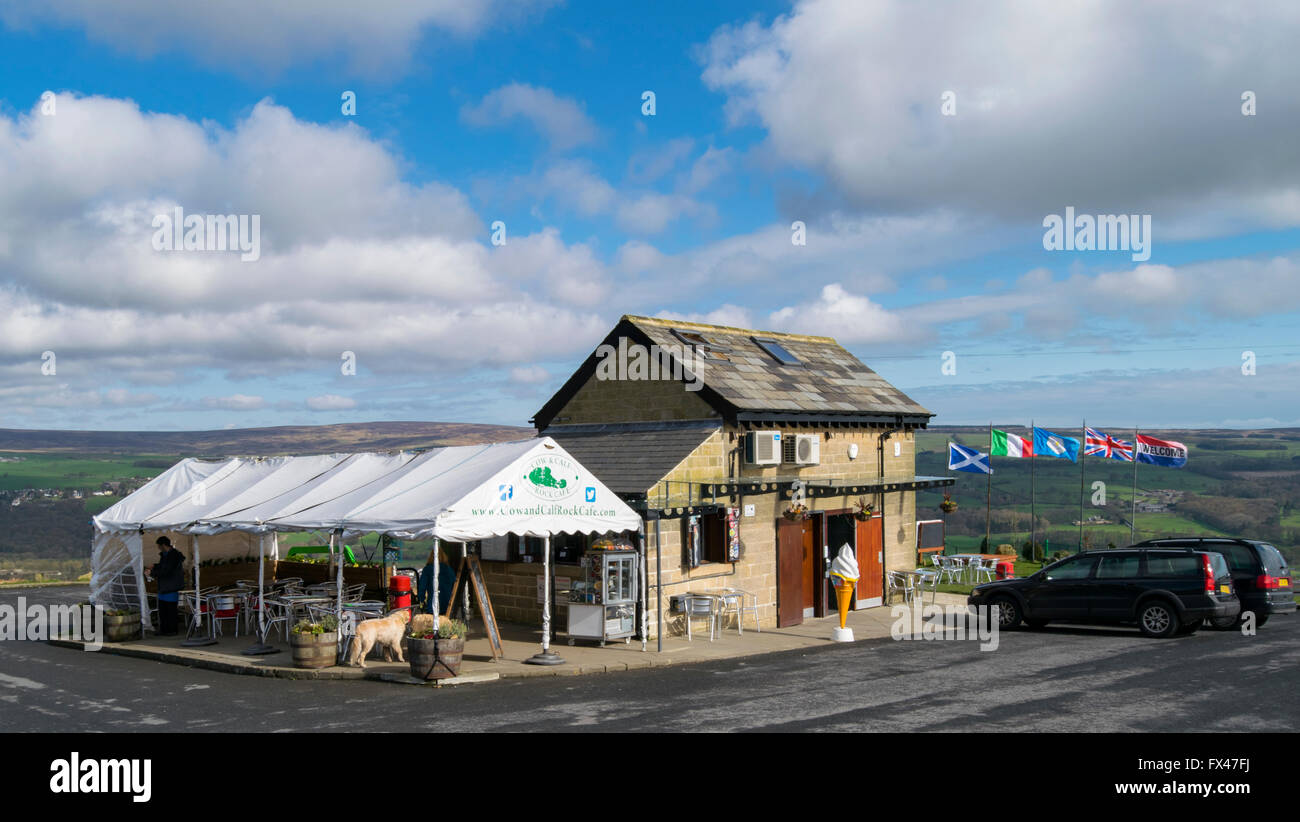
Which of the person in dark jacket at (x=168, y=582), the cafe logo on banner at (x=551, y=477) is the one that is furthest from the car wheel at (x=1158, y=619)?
the person in dark jacket at (x=168, y=582)

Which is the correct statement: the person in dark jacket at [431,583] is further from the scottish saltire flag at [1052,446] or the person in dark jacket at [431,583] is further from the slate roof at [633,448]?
the scottish saltire flag at [1052,446]

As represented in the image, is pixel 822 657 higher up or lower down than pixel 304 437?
lower down

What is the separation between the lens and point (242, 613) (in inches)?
770

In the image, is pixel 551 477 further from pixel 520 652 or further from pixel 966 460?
pixel 966 460

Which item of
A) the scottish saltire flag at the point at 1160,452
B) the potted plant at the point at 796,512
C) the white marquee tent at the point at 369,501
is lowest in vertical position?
the potted plant at the point at 796,512

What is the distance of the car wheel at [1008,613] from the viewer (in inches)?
740

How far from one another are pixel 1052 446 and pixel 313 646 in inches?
985

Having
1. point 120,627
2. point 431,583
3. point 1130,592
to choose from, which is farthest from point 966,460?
point 120,627

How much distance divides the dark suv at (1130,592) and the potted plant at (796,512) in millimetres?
4186

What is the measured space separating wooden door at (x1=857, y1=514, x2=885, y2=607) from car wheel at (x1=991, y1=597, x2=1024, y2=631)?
3.82m

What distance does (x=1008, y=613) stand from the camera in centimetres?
1891
